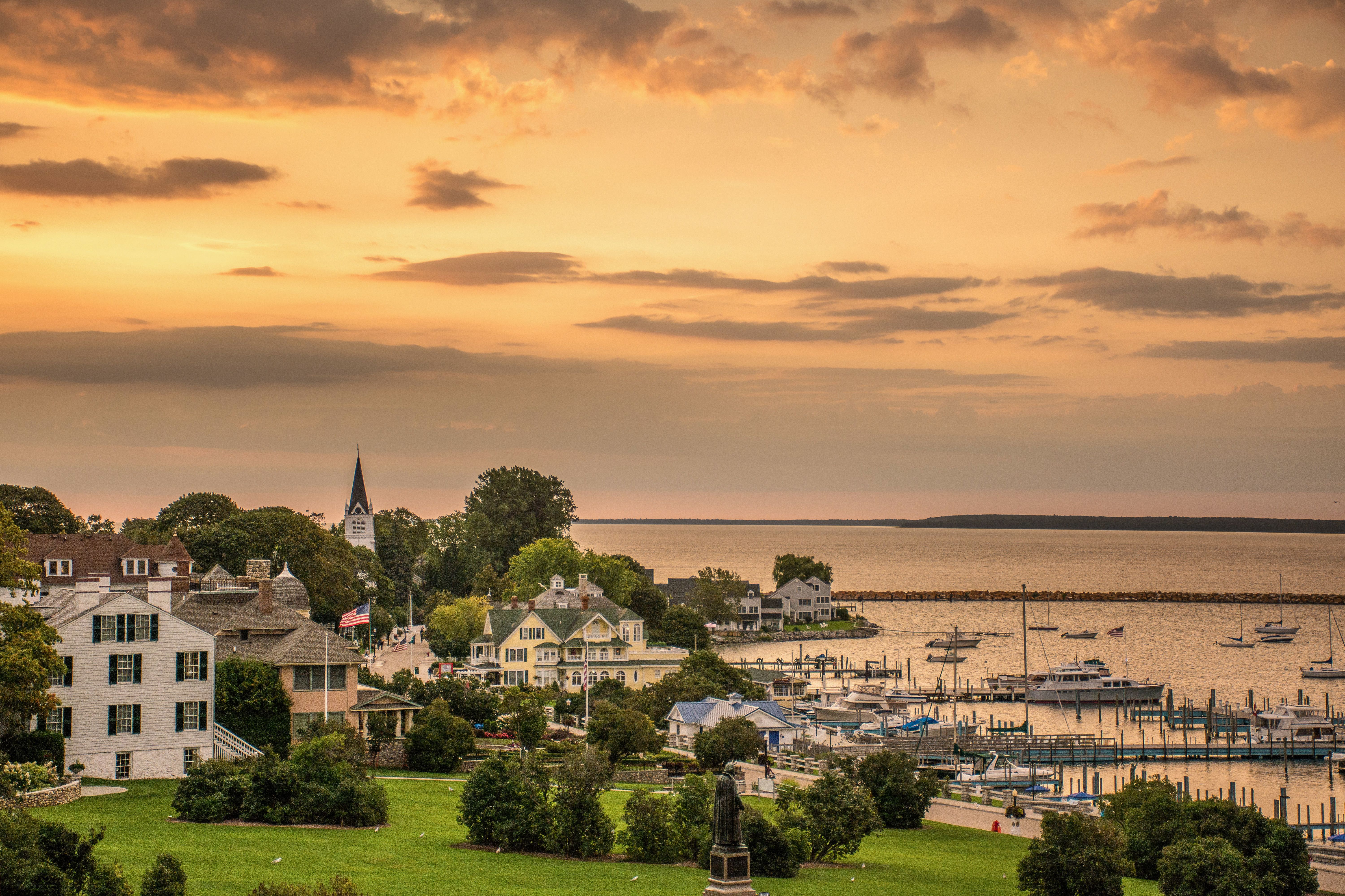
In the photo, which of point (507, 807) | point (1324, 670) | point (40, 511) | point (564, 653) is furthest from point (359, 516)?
point (507, 807)

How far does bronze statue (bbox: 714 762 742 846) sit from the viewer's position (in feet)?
82.7

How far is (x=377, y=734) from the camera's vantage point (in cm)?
5541

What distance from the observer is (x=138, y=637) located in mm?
49094

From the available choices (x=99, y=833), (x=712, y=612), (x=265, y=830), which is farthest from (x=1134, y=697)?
(x=99, y=833)

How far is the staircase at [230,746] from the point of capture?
50469 millimetres

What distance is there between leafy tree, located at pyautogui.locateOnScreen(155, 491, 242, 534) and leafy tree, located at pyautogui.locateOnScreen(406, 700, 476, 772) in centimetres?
8287

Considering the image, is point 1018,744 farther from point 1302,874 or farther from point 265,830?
point 265,830

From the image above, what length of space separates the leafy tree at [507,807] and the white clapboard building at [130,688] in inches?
631

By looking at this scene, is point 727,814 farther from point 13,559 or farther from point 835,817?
point 13,559

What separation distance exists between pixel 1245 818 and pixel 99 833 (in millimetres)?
31803

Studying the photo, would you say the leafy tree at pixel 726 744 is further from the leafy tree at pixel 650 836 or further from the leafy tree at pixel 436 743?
the leafy tree at pixel 650 836

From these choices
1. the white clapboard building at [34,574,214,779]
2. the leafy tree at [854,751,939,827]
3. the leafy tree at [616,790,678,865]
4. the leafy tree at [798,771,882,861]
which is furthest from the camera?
the leafy tree at [854,751,939,827]

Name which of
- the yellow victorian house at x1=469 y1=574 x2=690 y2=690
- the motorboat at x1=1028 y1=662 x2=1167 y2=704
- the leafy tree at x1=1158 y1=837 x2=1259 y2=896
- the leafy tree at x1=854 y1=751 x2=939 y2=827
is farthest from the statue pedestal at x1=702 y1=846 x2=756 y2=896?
the motorboat at x1=1028 y1=662 x2=1167 y2=704

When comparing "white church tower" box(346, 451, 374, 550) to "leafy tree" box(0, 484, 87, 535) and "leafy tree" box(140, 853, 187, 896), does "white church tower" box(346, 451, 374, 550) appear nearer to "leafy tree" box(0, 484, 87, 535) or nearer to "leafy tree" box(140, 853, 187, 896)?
"leafy tree" box(0, 484, 87, 535)
